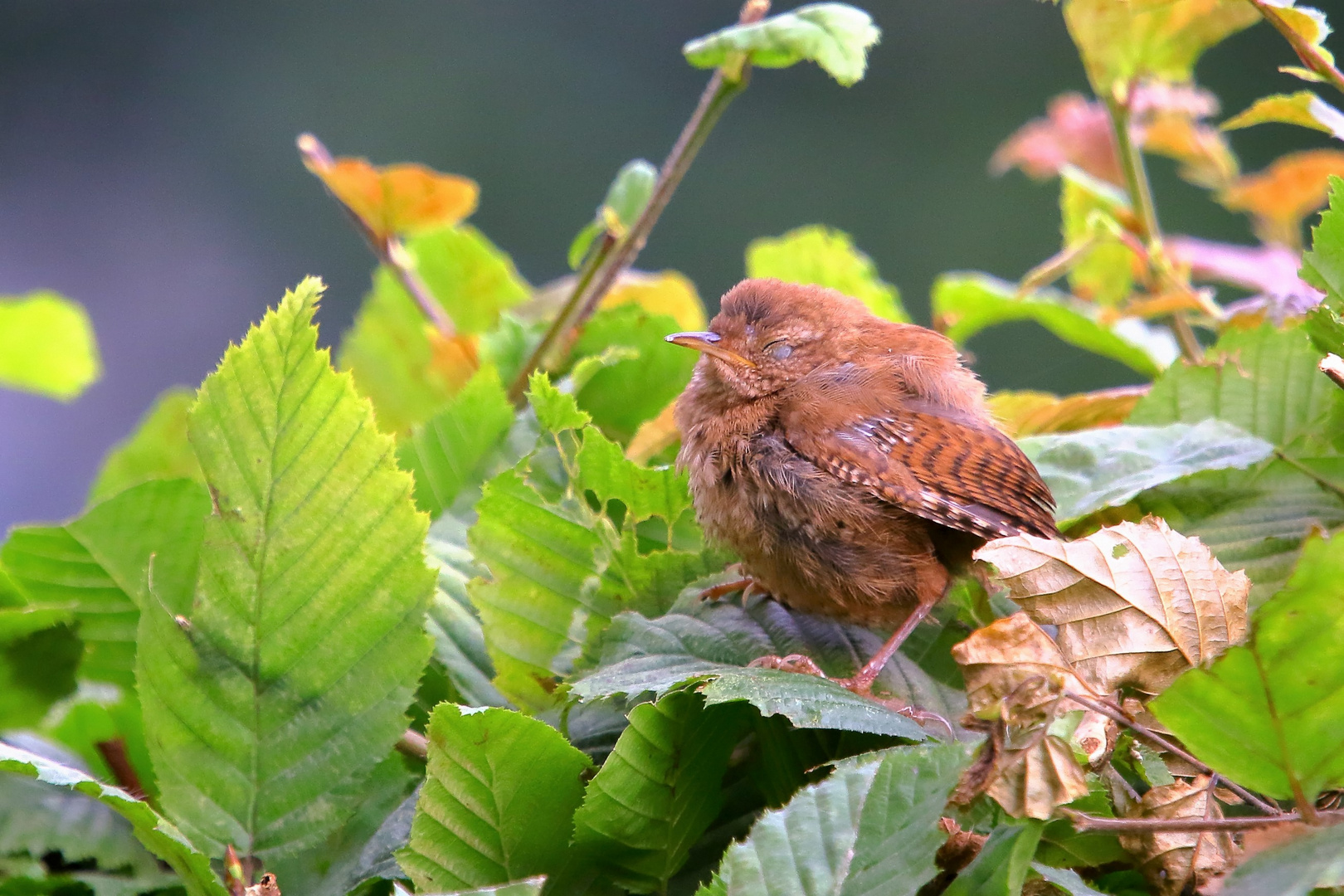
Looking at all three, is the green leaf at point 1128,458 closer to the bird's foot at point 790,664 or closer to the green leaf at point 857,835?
the bird's foot at point 790,664

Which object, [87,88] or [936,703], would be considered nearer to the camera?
[936,703]

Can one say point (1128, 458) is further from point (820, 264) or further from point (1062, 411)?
point (820, 264)

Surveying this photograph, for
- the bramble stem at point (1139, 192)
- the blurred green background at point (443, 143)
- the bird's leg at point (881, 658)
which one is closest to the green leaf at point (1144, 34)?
the bramble stem at point (1139, 192)

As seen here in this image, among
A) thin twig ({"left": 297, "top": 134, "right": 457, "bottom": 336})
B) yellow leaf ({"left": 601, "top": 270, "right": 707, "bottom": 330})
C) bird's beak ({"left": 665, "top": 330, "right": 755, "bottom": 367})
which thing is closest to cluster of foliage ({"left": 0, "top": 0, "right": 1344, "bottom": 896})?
bird's beak ({"left": 665, "top": 330, "right": 755, "bottom": 367})

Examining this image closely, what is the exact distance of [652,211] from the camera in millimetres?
1722

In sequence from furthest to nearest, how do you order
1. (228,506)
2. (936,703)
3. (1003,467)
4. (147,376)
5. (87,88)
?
(87,88) → (147,376) → (1003,467) → (936,703) → (228,506)

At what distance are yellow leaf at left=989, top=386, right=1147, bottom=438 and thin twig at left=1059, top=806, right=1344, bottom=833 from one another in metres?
0.83

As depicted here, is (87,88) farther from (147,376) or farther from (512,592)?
(512,592)

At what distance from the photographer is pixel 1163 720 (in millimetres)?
980

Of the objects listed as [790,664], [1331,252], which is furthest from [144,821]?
[1331,252]

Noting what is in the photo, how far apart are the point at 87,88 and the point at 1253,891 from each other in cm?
1139

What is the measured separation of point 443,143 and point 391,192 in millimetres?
8495

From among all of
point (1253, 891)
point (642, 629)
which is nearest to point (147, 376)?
point (642, 629)

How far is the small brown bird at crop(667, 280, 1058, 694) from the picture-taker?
5.58ft
